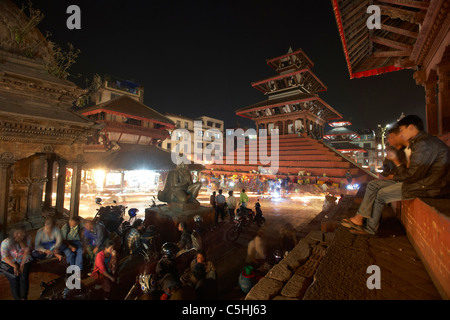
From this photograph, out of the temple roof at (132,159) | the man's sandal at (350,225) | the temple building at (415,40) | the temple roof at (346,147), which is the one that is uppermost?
the temple roof at (346,147)

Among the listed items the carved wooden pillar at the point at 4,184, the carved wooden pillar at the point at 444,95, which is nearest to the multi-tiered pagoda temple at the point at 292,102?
the carved wooden pillar at the point at 444,95

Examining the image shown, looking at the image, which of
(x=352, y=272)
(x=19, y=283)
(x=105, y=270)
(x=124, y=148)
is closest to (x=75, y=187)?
(x=19, y=283)

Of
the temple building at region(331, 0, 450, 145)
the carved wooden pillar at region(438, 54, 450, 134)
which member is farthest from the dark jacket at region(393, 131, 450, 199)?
the carved wooden pillar at region(438, 54, 450, 134)

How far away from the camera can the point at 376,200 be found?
127 inches

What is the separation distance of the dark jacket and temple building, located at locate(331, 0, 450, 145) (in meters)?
2.78

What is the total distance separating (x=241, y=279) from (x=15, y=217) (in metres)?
7.76

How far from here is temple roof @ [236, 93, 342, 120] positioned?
24.1 metres

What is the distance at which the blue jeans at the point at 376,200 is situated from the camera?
305cm

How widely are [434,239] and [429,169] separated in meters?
1.01

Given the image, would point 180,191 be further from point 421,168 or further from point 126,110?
point 126,110

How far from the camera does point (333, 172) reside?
17750 millimetres

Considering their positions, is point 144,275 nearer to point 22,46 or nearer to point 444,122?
point 444,122

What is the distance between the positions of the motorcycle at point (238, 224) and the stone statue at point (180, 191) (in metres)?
1.63

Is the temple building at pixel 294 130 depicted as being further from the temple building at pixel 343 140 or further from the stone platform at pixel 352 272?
the stone platform at pixel 352 272
